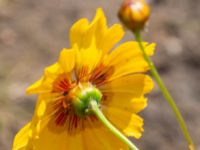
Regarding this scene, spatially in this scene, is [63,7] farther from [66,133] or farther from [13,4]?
[66,133]

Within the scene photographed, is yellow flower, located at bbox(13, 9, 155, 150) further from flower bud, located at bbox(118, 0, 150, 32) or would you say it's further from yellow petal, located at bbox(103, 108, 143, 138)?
flower bud, located at bbox(118, 0, 150, 32)

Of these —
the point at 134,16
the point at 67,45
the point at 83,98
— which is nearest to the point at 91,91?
the point at 83,98

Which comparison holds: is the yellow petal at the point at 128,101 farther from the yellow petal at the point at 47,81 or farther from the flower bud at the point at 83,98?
the yellow petal at the point at 47,81

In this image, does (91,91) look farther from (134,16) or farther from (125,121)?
(134,16)

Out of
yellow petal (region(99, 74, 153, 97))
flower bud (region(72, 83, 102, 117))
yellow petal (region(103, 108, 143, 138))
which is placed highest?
flower bud (region(72, 83, 102, 117))

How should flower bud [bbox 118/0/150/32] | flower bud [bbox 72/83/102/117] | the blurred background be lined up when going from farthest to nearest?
the blurred background
flower bud [bbox 72/83/102/117]
flower bud [bbox 118/0/150/32]

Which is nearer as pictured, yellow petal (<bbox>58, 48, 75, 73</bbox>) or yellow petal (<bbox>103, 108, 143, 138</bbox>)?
yellow petal (<bbox>58, 48, 75, 73</bbox>)

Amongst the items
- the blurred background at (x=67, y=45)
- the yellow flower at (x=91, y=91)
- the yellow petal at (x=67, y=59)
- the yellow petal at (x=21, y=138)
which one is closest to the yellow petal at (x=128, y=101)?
the yellow flower at (x=91, y=91)

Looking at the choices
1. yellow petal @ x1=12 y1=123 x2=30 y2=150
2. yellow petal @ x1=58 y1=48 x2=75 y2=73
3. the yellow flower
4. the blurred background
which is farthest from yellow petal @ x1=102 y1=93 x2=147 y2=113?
the blurred background
